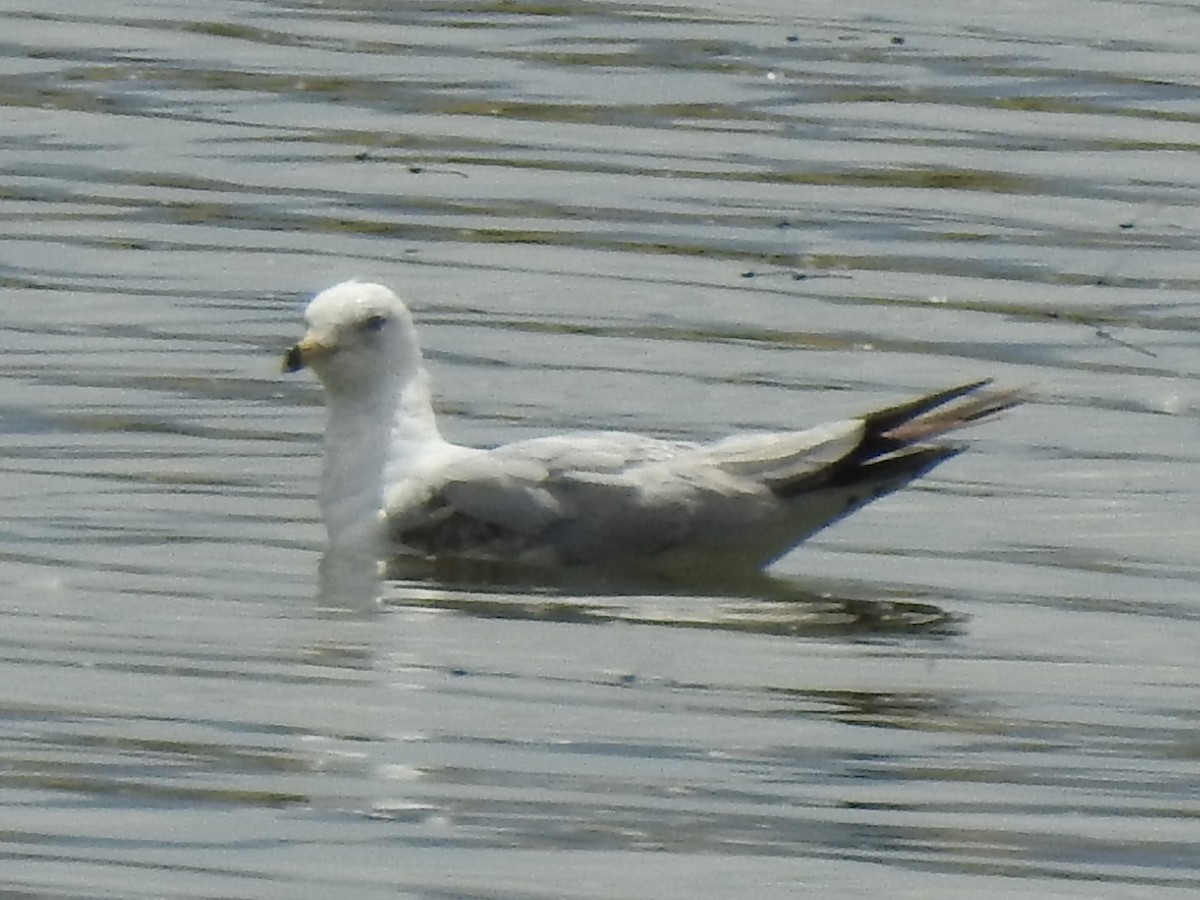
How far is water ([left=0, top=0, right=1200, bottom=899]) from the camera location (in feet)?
28.5

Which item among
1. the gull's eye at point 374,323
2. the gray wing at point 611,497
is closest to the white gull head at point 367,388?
the gull's eye at point 374,323

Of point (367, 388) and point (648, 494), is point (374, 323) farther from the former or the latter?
point (648, 494)

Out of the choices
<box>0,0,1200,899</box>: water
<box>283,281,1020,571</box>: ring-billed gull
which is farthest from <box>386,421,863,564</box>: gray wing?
<box>0,0,1200,899</box>: water

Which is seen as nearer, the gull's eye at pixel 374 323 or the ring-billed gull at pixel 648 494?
the ring-billed gull at pixel 648 494

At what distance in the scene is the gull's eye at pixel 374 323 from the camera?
1241 centimetres

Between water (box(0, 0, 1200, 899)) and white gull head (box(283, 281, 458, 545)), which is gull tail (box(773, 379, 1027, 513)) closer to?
water (box(0, 0, 1200, 899))

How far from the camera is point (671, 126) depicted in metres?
16.4

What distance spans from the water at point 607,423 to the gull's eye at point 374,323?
0.55 m

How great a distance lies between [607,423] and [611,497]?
1.22 meters

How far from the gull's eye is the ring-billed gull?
1.87 ft

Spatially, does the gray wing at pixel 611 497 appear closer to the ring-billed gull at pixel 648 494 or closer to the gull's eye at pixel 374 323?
the ring-billed gull at pixel 648 494

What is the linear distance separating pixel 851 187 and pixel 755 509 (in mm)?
4075

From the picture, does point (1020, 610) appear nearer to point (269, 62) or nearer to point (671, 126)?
point (671, 126)

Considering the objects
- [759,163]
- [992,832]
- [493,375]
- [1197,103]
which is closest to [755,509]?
[493,375]
